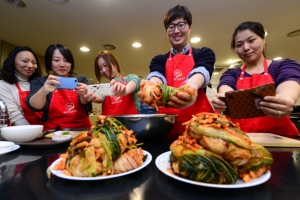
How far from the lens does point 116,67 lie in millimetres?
1613

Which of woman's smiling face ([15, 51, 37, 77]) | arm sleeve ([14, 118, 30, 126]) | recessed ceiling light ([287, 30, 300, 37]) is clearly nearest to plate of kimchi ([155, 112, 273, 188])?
arm sleeve ([14, 118, 30, 126])

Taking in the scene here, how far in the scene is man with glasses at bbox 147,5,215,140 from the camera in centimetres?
104

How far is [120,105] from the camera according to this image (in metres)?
1.55

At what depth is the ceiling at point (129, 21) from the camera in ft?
6.90

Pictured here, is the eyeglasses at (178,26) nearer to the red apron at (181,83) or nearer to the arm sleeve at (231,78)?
the red apron at (181,83)

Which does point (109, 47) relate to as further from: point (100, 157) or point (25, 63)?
point (100, 157)

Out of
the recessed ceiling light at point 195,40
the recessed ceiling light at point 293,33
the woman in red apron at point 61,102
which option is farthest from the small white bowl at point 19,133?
the recessed ceiling light at point 293,33

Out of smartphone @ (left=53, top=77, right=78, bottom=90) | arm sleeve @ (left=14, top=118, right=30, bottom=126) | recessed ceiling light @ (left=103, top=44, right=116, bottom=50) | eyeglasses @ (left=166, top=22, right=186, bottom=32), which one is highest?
recessed ceiling light @ (left=103, top=44, right=116, bottom=50)

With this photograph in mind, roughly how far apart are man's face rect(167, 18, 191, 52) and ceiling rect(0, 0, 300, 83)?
3.86 ft

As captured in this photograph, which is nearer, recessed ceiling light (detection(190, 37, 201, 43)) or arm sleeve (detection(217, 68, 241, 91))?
arm sleeve (detection(217, 68, 241, 91))

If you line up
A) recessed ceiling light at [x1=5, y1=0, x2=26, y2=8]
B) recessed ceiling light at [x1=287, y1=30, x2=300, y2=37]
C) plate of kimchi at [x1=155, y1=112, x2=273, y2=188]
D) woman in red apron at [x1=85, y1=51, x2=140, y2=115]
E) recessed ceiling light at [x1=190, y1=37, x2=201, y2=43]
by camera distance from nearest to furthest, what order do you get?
1. plate of kimchi at [x1=155, y1=112, x2=273, y2=188]
2. woman in red apron at [x1=85, y1=51, x2=140, y2=115]
3. recessed ceiling light at [x1=5, y1=0, x2=26, y2=8]
4. recessed ceiling light at [x1=287, y1=30, x2=300, y2=37]
5. recessed ceiling light at [x1=190, y1=37, x2=201, y2=43]

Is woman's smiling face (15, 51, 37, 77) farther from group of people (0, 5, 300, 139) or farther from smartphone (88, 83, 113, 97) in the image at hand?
smartphone (88, 83, 113, 97)

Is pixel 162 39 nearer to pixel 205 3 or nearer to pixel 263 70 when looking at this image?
pixel 205 3

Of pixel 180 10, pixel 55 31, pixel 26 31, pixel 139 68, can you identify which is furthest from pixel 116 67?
pixel 139 68
